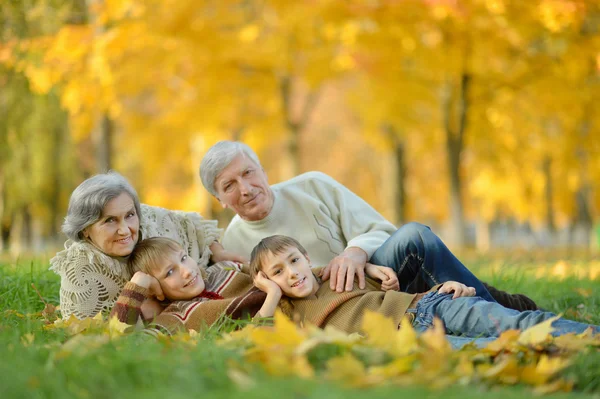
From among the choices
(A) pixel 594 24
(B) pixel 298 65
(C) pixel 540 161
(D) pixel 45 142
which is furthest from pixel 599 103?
(D) pixel 45 142

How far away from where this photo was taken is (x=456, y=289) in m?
3.22

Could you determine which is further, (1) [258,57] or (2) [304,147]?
(2) [304,147]

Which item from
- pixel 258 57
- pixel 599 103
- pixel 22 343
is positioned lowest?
pixel 22 343

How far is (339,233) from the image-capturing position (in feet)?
13.5

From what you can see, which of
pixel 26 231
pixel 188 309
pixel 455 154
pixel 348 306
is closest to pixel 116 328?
pixel 188 309

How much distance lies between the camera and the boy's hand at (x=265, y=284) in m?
3.25

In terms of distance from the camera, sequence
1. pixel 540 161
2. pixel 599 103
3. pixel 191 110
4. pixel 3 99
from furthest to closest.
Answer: pixel 540 161 < pixel 3 99 < pixel 191 110 < pixel 599 103

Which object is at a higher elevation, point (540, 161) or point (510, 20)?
point (510, 20)

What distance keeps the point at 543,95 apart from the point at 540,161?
26.4 ft

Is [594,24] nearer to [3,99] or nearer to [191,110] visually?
[191,110]

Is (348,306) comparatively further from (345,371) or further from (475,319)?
(345,371)

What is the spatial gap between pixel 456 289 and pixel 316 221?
3.57ft

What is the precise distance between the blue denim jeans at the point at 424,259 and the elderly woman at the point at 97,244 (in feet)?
3.87

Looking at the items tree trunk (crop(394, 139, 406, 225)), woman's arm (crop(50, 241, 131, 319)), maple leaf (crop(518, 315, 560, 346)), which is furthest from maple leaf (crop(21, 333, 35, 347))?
tree trunk (crop(394, 139, 406, 225))
